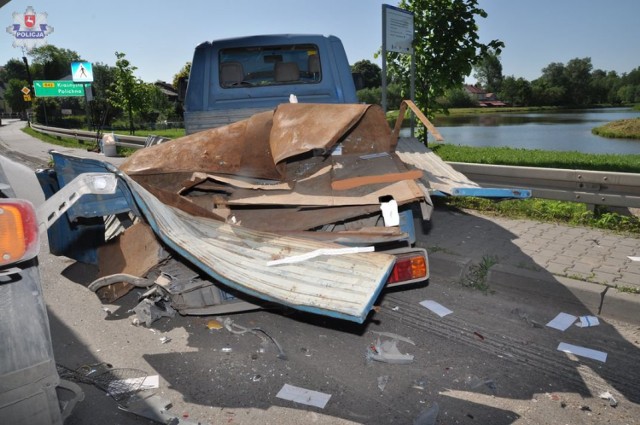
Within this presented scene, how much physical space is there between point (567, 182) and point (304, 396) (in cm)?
457

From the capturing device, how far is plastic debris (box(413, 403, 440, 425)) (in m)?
2.46

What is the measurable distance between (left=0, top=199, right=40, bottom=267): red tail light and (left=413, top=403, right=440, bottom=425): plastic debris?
206 cm

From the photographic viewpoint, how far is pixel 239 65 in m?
5.48

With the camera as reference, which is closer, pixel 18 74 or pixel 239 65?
pixel 239 65

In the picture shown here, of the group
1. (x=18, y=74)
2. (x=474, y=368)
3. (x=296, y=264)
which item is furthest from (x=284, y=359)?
(x=18, y=74)

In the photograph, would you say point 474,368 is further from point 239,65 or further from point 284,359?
point 239,65

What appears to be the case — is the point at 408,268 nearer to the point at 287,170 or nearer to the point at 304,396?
the point at 304,396

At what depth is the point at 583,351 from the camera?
3.20m

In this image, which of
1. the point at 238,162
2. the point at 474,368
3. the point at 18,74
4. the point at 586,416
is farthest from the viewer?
the point at 18,74

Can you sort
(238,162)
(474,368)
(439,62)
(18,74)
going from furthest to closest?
(18,74), (439,62), (238,162), (474,368)

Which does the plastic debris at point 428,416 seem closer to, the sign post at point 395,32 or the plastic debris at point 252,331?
the plastic debris at point 252,331

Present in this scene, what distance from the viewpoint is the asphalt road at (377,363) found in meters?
2.58

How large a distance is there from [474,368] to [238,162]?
7.43ft

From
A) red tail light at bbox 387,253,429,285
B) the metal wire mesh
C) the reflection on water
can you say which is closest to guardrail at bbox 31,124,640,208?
the metal wire mesh
